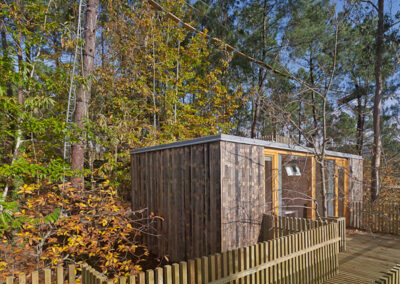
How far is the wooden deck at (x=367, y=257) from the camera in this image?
14.0ft

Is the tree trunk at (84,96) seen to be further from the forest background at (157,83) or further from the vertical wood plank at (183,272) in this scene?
the vertical wood plank at (183,272)

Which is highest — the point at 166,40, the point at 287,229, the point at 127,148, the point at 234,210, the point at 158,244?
the point at 166,40

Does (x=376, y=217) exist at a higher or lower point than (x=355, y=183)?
lower

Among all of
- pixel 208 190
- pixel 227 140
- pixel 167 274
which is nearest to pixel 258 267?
pixel 167 274

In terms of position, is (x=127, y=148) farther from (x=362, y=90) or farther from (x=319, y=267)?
(x=362, y=90)

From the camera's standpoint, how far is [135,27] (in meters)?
Answer: 9.99

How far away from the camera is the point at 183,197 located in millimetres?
A: 5168

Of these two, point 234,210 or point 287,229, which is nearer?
point 234,210

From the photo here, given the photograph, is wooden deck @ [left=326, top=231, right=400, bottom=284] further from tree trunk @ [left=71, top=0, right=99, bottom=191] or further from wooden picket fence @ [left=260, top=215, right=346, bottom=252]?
tree trunk @ [left=71, top=0, right=99, bottom=191]

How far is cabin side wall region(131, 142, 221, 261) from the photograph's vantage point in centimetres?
457

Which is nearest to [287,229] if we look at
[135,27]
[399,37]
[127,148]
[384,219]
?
[384,219]

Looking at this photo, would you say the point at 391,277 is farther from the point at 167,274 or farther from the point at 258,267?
the point at 167,274

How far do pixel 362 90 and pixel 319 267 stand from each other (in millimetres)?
12952

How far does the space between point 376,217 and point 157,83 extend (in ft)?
31.1
